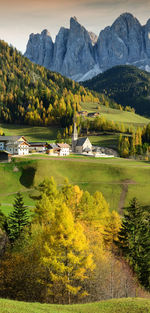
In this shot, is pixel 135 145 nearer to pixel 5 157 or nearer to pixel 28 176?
pixel 5 157

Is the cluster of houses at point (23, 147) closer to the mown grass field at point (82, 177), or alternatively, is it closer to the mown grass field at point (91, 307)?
the mown grass field at point (82, 177)

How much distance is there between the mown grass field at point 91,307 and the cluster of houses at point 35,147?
8210cm

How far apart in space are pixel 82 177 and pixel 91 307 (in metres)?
69.4

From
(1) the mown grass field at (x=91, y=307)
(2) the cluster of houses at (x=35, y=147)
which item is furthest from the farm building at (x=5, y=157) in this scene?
(1) the mown grass field at (x=91, y=307)

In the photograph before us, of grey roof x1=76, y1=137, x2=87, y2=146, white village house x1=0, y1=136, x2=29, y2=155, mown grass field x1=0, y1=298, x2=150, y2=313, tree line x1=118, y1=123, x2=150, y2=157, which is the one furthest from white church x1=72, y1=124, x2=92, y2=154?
mown grass field x1=0, y1=298, x2=150, y2=313

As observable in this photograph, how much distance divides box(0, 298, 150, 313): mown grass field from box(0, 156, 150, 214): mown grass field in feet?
168

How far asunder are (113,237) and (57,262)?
19183 mm

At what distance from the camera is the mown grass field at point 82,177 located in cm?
8494

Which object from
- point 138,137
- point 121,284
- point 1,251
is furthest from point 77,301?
point 138,137

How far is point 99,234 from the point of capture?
163ft

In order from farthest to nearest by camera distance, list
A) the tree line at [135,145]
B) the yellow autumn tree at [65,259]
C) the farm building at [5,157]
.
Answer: the tree line at [135,145] < the farm building at [5,157] < the yellow autumn tree at [65,259]

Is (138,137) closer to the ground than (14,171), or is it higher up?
higher up

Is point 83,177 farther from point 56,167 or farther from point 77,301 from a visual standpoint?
point 77,301

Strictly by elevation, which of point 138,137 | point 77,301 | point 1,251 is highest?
point 138,137
